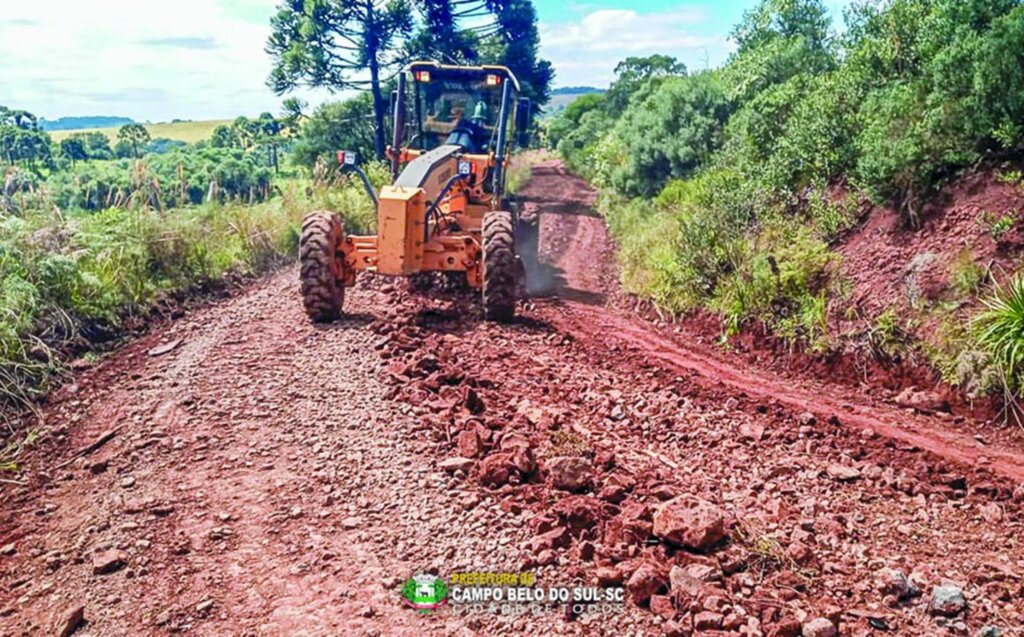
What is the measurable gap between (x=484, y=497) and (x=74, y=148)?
24944 millimetres

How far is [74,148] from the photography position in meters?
24.0

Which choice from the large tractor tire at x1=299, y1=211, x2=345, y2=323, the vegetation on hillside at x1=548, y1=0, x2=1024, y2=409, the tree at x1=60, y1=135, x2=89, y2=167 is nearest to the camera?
→ the vegetation on hillside at x1=548, y1=0, x2=1024, y2=409

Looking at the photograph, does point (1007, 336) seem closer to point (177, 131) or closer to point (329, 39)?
point (329, 39)

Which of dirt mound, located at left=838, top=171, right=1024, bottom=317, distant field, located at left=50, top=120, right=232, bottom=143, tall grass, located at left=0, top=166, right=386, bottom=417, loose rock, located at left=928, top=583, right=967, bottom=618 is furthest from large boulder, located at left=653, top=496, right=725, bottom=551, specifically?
distant field, located at left=50, top=120, right=232, bottom=143

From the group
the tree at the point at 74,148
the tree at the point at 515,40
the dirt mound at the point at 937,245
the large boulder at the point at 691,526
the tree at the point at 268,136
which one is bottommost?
the large boulder at the point at 691,526

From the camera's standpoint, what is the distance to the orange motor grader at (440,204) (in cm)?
786

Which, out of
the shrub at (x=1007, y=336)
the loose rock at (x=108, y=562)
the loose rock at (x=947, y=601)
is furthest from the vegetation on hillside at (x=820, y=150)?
the loose rock at (x=108, y=562)

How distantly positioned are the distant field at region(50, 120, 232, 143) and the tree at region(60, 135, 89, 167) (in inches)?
15.5

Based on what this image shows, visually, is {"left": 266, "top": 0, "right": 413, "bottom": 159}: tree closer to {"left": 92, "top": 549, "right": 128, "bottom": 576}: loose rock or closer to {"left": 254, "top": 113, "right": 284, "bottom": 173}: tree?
{"left": 254, "top": 113, "right": 284, "bottom": 173}: tree

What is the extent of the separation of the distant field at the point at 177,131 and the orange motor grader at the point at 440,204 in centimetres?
1915

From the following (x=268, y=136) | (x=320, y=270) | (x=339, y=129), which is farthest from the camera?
(x=268, y=136)

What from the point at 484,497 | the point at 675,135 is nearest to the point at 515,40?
the point at 675,135

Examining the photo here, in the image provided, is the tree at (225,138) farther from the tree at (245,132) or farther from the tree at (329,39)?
the tree at (329,39)

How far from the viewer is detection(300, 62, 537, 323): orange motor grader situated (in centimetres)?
786
